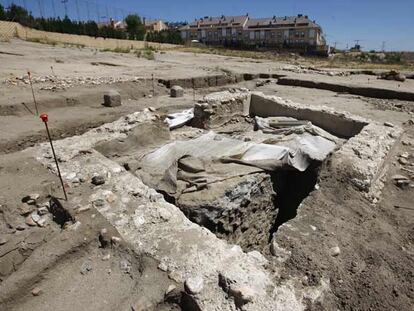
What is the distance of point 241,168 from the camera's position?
4.43m

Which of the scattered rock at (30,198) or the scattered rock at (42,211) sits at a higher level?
the scattered rock at (30,198)

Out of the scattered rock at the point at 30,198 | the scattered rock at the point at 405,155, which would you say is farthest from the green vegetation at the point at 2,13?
the scattered rock at the point at 405,155

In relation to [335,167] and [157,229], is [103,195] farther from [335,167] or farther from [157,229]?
[335,167]

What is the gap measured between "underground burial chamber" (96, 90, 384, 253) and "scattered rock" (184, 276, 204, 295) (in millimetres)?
1520

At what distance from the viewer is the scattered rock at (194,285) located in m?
2.16

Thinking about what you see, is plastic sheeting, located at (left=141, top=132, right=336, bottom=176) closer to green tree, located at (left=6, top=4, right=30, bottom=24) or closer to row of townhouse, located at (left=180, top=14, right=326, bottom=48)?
green tree, located at (left=6, top=4, right=30, bottom=24)

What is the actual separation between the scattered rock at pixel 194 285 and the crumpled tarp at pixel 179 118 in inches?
195

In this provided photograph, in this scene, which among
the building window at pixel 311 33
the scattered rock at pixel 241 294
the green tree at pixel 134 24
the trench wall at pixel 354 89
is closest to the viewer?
the scattered rock at pixel 241 294

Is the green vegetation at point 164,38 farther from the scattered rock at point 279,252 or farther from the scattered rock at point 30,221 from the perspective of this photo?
the scattered rock at point 279,252

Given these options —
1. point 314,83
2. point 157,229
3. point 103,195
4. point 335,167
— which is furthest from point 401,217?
point 314,83

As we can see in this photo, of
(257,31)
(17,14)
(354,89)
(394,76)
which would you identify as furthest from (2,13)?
(257,31)

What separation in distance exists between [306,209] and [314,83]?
902cm

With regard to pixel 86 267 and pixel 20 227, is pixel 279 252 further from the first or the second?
pixel 20 227

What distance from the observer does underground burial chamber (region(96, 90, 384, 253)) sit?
13.1 ft
